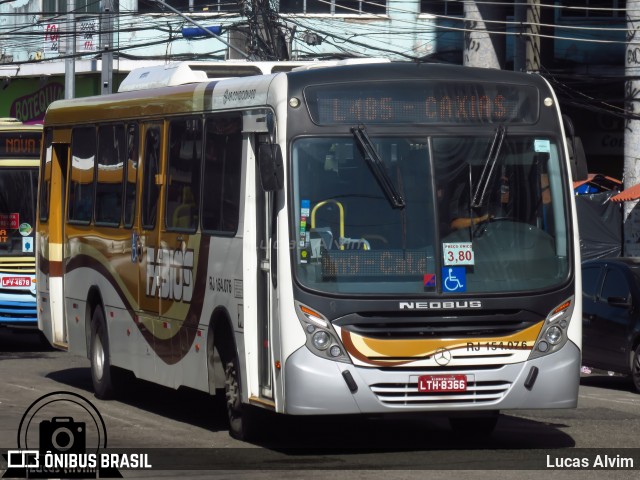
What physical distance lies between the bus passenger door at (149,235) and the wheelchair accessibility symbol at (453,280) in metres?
3.43

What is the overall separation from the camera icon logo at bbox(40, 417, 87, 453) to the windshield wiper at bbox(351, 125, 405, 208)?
2733 millimetres

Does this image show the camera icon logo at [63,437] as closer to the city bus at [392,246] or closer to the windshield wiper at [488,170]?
the city bus at [392,246]

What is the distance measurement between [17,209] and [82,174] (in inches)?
208

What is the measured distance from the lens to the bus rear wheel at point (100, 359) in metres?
14.2

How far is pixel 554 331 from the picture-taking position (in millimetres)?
10250

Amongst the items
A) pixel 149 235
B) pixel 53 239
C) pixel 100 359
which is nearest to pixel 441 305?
pixel 149 235

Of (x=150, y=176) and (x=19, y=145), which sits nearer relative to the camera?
(x=150, y=176)

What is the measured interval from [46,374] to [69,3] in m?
24.4

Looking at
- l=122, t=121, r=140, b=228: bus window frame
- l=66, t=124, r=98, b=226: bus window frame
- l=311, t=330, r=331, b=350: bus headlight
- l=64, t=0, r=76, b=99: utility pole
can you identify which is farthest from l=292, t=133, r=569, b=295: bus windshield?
l=64, t=0, r=76, b=99: utility pole

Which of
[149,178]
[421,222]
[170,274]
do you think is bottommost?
[170,274]

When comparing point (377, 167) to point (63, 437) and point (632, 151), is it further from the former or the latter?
point (632, 151)

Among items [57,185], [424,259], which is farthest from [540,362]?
[57,185]

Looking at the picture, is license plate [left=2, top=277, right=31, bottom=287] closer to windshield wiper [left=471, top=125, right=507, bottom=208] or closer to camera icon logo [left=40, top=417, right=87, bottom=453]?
camera icon logo [left=40, top=417, right=87, bottom=453]

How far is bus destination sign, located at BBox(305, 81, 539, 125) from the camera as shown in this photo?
→ 10.3 metres
